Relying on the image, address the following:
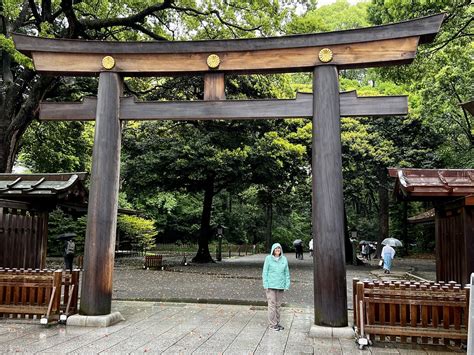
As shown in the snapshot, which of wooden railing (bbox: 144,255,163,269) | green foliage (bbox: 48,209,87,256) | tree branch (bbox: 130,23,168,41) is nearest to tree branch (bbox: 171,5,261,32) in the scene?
tree branch (bbox: 130,23,168,41)

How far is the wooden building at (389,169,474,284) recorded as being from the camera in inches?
329

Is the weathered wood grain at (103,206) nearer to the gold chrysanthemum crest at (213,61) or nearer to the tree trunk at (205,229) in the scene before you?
the gold chrysanthemum crest at (213,61)

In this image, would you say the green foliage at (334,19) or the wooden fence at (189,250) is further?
the wooden fence at (189,250)

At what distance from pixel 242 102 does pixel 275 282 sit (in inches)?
149

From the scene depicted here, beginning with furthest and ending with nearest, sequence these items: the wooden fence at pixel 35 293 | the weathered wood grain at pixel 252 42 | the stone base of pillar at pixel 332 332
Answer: the wooden fence at pixel 35 293 → the weathered wood grain at pixel 252 42 → the stone base of pillar at pixel 332 332

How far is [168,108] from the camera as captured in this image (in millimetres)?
9102

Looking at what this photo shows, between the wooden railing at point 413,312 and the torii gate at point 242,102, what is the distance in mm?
600

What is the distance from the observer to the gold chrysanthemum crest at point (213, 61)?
898 cm

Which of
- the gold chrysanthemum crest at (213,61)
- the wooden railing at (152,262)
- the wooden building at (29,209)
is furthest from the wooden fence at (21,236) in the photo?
the wooden railing at (152,262)

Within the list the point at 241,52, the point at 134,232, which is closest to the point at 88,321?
the point at 241,52

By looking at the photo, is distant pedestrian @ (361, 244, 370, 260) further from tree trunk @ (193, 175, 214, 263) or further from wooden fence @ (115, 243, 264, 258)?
tree trunk @ (193, 175, 214, 263)

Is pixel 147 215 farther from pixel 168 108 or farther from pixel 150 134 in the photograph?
pixel 168 108

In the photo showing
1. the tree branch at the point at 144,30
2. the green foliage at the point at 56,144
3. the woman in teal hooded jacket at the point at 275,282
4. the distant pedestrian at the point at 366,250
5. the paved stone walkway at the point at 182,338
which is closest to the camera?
the paved stone walkway at the point at 182,338

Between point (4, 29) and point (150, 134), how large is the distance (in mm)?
10029
